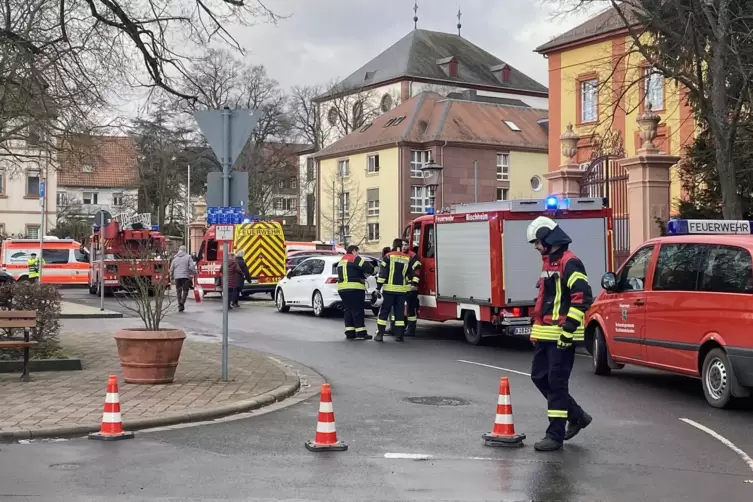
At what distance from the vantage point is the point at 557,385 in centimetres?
844

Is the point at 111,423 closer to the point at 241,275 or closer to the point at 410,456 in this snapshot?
the point at 410,456

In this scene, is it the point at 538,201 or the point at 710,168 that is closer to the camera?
the point at 538,201

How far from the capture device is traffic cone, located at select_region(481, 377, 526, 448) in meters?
8.51

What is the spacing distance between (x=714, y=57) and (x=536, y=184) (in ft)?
173

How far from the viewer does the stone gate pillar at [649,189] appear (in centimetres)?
2153

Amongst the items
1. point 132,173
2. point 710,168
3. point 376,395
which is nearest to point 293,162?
point 132,173

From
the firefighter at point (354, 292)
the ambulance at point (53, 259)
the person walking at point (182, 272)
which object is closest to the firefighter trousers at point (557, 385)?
the firefighter at point (354, 292)

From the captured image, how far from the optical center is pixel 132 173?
245 feet

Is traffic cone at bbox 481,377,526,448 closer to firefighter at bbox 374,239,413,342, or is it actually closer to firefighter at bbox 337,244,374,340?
firefighter at bbox 374,239,413,342

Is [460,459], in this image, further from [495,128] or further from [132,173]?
[132,173]

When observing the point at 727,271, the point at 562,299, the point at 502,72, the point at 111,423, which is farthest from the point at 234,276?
the point at 502,72

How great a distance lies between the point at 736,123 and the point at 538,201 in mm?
4819

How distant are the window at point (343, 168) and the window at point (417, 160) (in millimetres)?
6667

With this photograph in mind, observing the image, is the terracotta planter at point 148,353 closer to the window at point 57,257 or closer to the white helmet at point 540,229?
the white helmet at point 540,229
